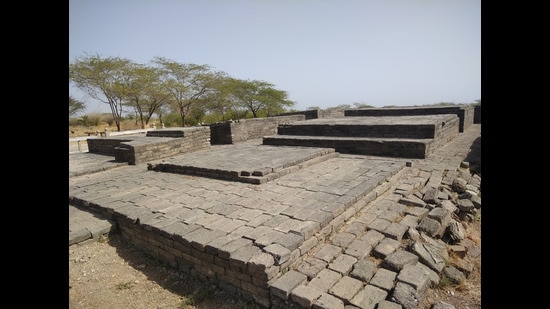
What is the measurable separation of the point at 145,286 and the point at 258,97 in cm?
2827

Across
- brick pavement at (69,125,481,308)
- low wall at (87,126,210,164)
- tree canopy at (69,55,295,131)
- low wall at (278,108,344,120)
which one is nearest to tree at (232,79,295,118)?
tree canopy at (69,55,295,131)

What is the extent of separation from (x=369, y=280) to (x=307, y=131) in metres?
8.27

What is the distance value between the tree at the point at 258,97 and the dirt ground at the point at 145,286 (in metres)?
27.0

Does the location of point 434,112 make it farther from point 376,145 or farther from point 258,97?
point 258,97

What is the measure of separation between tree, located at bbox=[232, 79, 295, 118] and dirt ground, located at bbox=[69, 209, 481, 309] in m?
27.0

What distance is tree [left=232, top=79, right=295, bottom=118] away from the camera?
30.4m

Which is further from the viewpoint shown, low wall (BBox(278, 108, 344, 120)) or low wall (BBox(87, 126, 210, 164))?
low wall (BBox(278, 108, 344, 120))

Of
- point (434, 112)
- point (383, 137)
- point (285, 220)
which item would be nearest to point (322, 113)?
point (434, 112)

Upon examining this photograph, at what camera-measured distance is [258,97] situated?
101 feet

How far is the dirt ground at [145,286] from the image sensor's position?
3.04 m

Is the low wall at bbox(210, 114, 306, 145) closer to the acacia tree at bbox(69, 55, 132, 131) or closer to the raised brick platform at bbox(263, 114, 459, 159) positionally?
the raised brick platform at bbox(263, 114, 459, 159)
